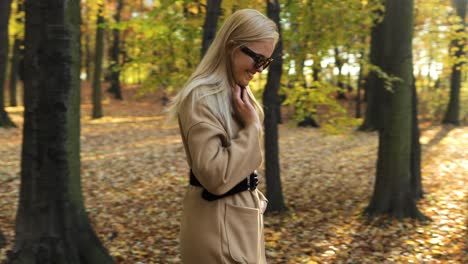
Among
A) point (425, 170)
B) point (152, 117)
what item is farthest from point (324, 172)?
point (152, 117)

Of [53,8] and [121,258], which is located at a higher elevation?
[53,8]

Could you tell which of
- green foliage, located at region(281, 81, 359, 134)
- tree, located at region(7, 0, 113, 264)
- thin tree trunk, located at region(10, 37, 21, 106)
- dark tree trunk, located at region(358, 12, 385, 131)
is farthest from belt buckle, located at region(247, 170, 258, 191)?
thin tree trunk, located at region(10, 37, 21, 106)

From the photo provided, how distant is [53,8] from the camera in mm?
4297

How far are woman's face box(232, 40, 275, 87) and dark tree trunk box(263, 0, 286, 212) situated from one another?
6.08m

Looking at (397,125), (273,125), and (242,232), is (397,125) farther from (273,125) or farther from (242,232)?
(242,232)

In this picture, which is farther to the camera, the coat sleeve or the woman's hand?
the woman's hand

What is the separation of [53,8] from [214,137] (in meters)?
3.16

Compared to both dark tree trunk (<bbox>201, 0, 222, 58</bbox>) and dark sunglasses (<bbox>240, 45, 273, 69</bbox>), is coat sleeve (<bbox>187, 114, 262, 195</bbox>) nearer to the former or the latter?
dark sunglasses (<bbox>240, 45, 273, 69</bbox>)

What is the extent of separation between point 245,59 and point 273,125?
6.49 metres

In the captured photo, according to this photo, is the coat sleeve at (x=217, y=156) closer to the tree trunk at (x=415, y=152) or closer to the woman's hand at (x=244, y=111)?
the woman's hand at (x=244, y=111)

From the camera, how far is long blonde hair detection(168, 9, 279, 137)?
6.22 feet

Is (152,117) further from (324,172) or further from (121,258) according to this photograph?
(121,258)

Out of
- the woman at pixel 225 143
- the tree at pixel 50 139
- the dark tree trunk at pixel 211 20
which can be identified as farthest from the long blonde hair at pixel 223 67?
the dark tree trunk at pixel 211 20

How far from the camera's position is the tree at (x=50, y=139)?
4297 millimetres
